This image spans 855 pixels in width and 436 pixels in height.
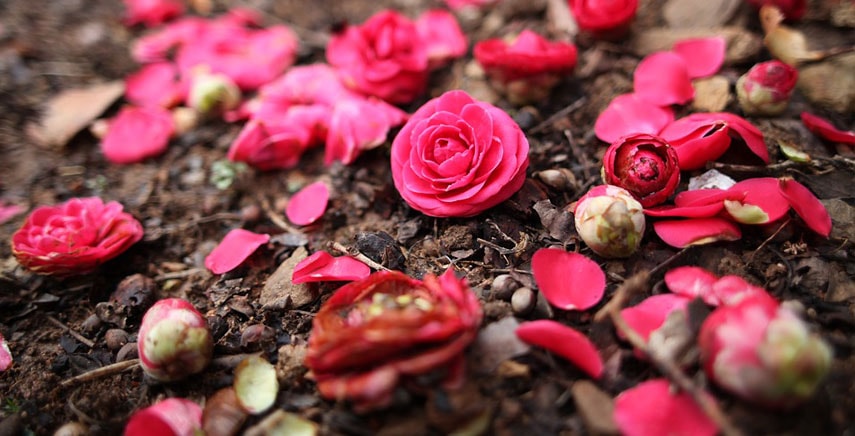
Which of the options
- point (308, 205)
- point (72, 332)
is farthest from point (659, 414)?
point (72, 332)

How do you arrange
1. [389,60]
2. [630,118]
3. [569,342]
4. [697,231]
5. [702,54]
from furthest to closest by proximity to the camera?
[389,60], [702,54], [630,118], [697,231], [569,342]

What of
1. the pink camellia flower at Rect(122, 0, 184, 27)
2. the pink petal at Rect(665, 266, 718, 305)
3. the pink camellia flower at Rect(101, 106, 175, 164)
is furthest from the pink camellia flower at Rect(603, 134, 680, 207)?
the pink camellia flower at Rect(122, 0, 184, 27)

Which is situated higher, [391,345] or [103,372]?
[391,345]

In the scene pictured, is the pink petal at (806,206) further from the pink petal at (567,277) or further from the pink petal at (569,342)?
the pink petal at (569,342)

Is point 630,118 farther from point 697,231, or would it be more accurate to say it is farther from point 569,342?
point 569,342

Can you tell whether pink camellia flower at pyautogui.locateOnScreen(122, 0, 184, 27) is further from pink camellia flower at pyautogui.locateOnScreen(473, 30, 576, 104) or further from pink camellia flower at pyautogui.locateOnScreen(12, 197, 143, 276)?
pink camellia flower at pyautogui.locateOnScreen(473, 30, 576, 104)
